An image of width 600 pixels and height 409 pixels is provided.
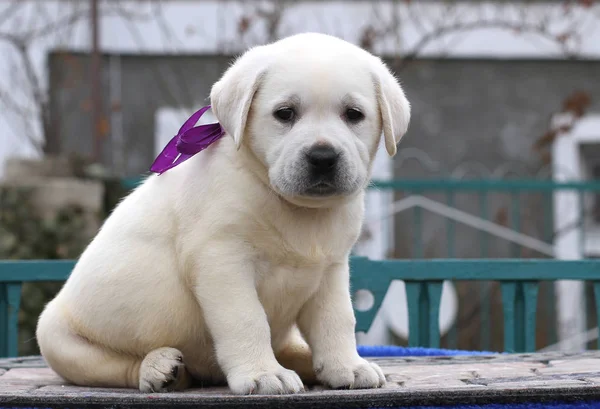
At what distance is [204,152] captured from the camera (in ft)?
8.46

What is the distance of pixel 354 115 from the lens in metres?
2.32

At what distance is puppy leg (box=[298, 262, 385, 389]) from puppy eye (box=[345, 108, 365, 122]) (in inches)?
17.7

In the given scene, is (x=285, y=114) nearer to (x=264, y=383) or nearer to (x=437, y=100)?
(x=264, y=383)

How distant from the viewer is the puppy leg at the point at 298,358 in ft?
8.65

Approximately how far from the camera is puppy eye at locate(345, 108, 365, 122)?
90.8 inches

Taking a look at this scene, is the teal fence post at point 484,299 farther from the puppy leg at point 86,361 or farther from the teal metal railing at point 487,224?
the puppy leg at point 86,361

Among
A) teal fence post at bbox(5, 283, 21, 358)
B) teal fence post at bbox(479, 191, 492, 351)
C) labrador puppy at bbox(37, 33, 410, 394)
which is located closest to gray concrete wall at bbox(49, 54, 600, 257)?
teal fence post at bbox(479, 191, 492, 351)

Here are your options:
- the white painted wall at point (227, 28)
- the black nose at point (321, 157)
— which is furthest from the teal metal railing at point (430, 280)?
the white painted wall at point (227, 28)

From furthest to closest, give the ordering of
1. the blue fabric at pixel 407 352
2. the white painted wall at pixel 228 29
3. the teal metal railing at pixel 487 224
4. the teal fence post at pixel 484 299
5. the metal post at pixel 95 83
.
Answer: the white painted wall at pixel 228 29 → the metal post at pixel 95 83 → the teal fence post at pixel 484 299 → the teal metal railing at pixel 487 224 → the blue fabric at pixel 407 352

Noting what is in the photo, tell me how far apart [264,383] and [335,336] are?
0.33 m

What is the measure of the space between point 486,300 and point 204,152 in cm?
481

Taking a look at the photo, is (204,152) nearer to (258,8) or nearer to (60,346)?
(60,346)

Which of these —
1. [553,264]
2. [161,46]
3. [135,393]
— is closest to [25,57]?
[161,46]

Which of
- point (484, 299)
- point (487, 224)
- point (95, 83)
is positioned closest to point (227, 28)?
point (95, 83)
